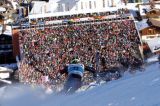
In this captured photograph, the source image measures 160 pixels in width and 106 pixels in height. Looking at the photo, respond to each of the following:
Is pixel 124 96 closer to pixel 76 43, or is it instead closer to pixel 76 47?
pixel 76 47

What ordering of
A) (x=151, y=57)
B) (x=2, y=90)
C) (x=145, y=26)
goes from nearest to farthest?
(x=2, y=90) < (x=151, y=57) < (x=145, y=26)

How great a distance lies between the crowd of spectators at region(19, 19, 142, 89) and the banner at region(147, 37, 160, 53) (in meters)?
0.75

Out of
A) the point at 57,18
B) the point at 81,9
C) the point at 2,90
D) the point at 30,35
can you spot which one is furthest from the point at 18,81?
the point at 81,9

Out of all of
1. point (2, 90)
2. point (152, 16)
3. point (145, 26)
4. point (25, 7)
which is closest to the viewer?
point (2, 90)

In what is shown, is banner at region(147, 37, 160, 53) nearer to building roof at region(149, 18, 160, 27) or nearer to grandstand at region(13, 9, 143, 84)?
grandstand at region(13, 9, 143, 84)

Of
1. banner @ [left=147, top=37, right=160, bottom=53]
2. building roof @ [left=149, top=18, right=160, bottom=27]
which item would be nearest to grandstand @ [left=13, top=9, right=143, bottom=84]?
banner @ [left=147, top=37, right=160, bottom=53]

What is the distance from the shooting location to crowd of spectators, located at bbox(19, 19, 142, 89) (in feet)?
90.3

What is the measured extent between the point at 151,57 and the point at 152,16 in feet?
18.5

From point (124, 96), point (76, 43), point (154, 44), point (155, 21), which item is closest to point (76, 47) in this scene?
point (76, 43)

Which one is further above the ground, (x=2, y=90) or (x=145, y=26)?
(x=145, y=26)

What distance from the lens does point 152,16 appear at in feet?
109

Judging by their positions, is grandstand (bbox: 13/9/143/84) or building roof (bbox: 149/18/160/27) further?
building roof (bbox: 149/18/160/27)

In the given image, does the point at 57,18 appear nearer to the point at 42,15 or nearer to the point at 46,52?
the point at 42,15

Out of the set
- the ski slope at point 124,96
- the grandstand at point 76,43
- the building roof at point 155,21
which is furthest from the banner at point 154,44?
the ski slope at point 124,96
